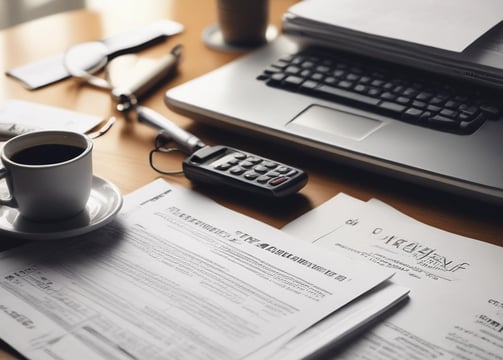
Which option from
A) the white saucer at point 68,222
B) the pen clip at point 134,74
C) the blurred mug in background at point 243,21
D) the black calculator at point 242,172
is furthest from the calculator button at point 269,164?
the blurred mug in background at point 243,21

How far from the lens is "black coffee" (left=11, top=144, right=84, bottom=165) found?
73cm

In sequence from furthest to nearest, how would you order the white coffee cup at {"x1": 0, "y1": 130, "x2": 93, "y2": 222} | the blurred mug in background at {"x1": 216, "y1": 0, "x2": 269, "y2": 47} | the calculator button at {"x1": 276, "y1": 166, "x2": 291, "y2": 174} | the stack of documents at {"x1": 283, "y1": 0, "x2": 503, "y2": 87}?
the blurred mug in background at {"x1": 216, "y1": 0, "x2": 269, "y2": 47}
the stack of documents at {"x1": 283, "y1": 0, "x2": 503, "y2": 87}
the calculator button at {"x1": 276, "y1": 166, "x2": 291, "y2": 174}
the white coffee cup at {"x1": 0, "y1": 130, "x2": 93, "y2": 222}

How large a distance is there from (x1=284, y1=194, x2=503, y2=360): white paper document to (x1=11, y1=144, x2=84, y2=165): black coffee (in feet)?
0.76

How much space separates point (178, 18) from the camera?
1327 millimetres

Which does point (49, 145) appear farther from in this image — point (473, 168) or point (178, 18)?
point (178, 18)

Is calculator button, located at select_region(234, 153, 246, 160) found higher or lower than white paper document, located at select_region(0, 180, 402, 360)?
higher

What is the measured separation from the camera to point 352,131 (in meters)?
0.85

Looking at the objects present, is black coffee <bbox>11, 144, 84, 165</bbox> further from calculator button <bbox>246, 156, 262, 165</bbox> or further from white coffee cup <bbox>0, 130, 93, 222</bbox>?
calculator button <bbox>246, 156, 262, 165</bbox>

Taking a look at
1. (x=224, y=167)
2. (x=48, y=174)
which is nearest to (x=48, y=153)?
(x=48, y=174)

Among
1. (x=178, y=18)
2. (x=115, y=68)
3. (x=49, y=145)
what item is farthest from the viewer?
(x=178, y=18)

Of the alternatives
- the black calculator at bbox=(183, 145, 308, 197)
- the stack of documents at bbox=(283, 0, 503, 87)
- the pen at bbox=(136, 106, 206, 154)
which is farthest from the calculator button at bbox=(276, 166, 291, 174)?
the stack of documents at bbox=(283, 0, 503, 87)

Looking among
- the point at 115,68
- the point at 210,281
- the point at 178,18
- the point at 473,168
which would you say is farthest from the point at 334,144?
the point at 178,18

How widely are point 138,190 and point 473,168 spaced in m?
0.36

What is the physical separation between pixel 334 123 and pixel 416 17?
22cm
